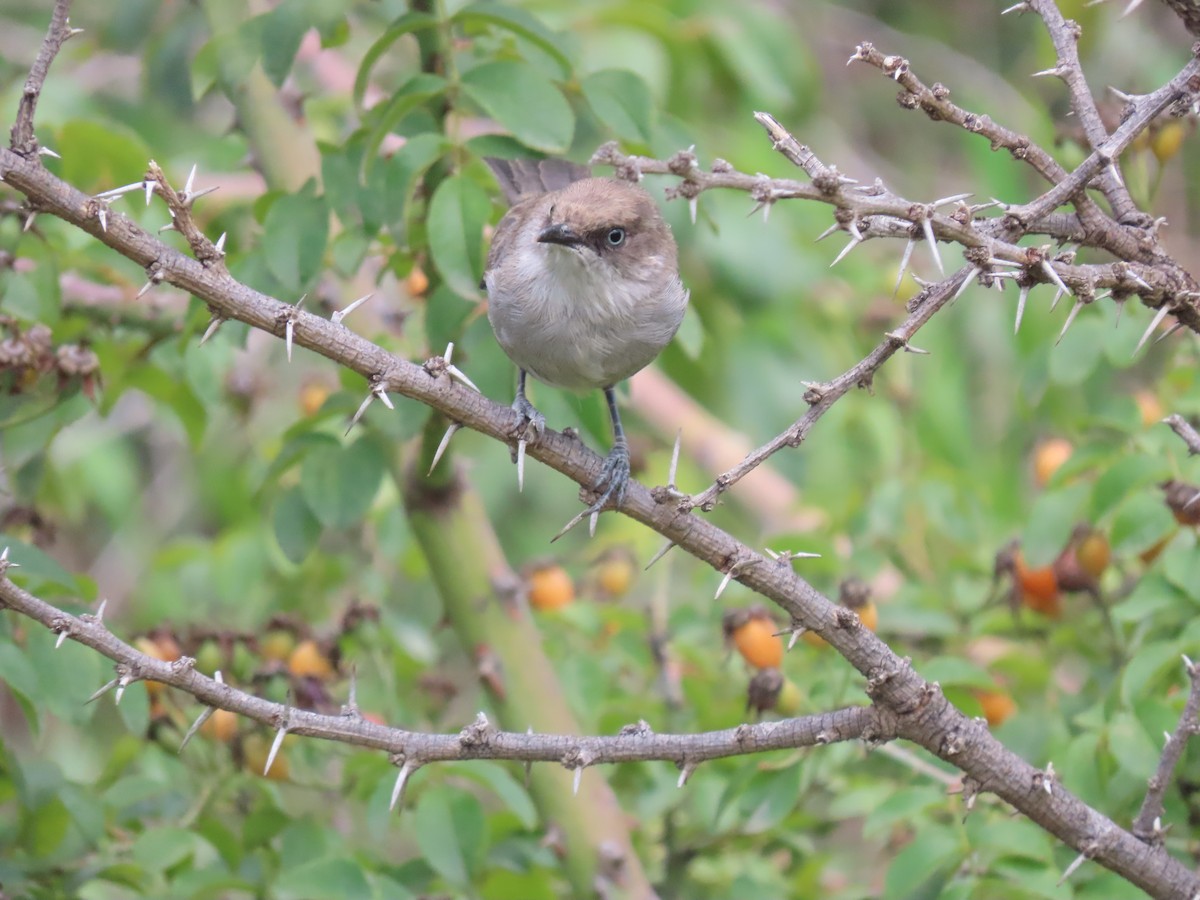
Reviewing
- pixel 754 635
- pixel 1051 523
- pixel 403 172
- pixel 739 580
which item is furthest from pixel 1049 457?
pixel 403 172

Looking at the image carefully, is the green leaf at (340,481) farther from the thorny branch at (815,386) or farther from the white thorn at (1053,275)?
the white thorn at (1053,275)

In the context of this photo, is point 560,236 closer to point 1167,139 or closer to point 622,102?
point 622,102

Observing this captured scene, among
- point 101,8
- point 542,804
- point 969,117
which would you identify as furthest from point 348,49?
point 969,117

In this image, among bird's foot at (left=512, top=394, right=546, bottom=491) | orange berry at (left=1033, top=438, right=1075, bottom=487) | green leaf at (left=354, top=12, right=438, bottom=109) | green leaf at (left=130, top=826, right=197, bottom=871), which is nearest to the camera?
bird's foot at (left=512, top=394, right=546, bottom=491)

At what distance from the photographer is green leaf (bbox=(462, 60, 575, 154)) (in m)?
3.27

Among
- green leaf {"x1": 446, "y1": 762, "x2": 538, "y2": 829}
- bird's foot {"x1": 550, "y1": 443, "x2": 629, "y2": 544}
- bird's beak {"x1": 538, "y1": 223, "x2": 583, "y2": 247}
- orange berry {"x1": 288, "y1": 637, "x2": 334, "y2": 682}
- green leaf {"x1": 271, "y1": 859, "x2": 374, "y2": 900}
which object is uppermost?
bird's beak {"x1": 538, "y1": 223, "x2": 583, "y2": 247}

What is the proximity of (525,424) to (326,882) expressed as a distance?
3.88 feet

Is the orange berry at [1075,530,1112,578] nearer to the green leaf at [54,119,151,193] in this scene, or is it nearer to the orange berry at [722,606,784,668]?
the orange berry at [722,606,784,668]

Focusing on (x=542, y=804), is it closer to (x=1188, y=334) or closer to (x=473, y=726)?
(x=473, y=726)

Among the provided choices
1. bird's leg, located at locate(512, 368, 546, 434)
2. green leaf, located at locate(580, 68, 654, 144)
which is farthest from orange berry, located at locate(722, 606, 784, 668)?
green leaf, located at locate(580, 68, 654, 144)

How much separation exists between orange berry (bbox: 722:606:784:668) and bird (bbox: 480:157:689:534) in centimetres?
55

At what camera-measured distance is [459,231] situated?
3.26 metres

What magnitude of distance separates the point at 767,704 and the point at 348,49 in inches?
200

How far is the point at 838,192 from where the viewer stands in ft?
7.76
